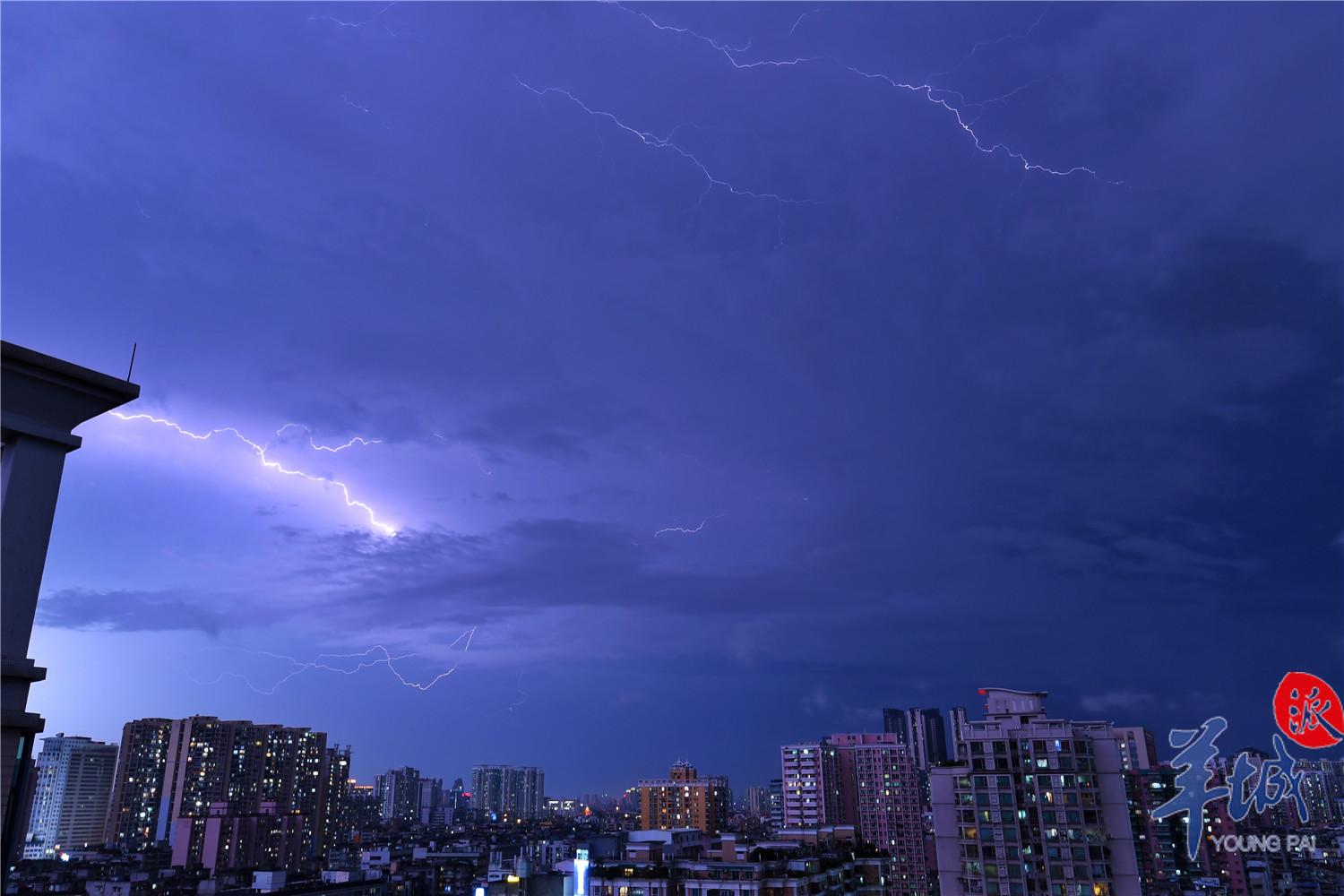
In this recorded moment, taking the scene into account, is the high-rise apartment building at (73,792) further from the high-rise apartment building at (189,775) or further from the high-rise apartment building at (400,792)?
the high-rise apartment building at (400,792)

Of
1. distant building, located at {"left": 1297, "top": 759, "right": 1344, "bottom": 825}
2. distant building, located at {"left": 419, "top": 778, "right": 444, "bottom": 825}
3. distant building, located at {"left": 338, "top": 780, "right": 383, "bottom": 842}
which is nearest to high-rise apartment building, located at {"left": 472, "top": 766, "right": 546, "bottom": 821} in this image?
A: distant building, located at {"left": 419, "top": 778, "right": 444, "bottom": 825}

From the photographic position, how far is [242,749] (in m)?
72.4

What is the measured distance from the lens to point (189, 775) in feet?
228

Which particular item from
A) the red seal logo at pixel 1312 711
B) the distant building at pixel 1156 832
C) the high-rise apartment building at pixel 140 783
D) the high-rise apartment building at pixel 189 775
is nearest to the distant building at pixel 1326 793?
the distant building at pixel 1156 832

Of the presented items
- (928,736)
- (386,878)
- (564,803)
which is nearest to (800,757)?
(386,878)

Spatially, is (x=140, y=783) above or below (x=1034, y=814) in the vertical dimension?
below

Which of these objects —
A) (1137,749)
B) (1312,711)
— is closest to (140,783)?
(1137,749)

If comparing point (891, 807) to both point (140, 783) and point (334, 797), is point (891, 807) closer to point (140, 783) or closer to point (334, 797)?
point (334, 797)

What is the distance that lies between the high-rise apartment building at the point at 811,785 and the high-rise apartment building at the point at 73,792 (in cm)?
6673

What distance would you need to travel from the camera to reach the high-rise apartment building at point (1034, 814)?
2587 centimetres

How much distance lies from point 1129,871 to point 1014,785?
3.84m

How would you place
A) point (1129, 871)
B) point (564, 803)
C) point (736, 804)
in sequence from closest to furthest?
point (1129, 871), point (564, 803), point (736, 804)

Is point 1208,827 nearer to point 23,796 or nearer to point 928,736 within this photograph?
point 23,796

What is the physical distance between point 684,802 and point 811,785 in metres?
11.2
